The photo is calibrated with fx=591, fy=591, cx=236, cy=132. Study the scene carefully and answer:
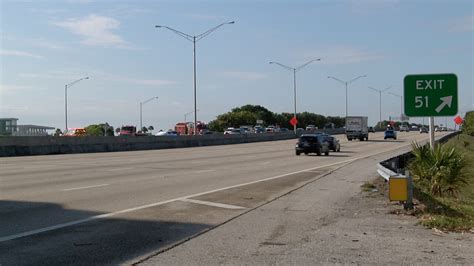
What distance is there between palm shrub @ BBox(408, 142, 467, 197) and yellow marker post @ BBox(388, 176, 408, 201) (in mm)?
4253

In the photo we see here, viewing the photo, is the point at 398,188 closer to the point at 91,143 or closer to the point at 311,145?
the point at 311,145

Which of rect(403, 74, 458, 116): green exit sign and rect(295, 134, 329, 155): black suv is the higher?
rect(403, 74, 458, 116): green exit sign

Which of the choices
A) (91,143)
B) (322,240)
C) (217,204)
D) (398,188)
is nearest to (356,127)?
(91,143)

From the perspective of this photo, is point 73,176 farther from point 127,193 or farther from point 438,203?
point 438,203

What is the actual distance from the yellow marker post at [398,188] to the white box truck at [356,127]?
65030 millimetres

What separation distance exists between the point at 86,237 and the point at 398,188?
6178 mm

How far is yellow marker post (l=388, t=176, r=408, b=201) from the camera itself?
11.8 metres

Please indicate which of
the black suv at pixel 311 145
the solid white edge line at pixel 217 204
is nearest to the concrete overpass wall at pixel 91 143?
the black suv at pixel 311 145

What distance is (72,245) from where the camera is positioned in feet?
28.2

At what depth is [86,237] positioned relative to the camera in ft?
30.3

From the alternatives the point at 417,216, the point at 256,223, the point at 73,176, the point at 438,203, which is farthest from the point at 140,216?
the point at 73,176

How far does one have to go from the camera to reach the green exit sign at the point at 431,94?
14641 mm

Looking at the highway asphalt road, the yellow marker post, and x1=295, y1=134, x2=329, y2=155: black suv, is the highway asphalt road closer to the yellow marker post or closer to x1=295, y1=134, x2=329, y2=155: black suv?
the yellow marker post

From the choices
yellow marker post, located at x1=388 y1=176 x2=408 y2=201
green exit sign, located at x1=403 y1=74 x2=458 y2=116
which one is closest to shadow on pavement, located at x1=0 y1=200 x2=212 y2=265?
yellow marker post, located at x1=388 y1=176 x2=408 y2=201
